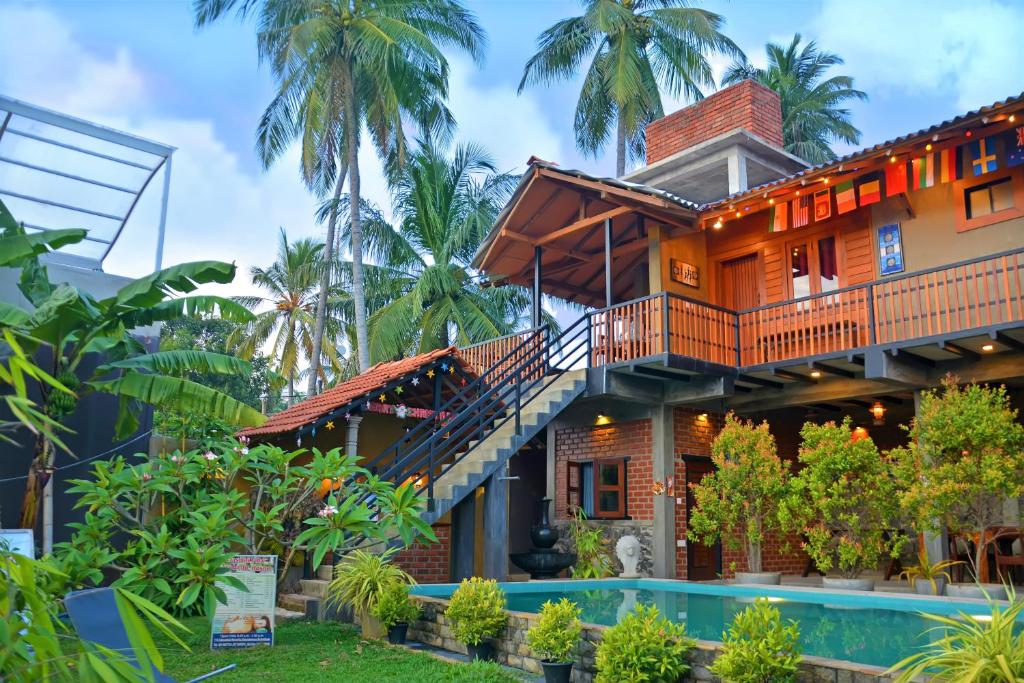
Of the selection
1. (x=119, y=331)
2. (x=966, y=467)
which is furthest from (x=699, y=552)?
(x=119, y=331)

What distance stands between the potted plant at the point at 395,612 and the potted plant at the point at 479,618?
2.98 ft

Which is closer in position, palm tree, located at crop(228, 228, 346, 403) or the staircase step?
the staircase step

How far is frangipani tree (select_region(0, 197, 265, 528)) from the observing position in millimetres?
8438

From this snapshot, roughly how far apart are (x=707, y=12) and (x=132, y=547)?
68.3ft

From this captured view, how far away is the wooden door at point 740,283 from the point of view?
1478 centimetres

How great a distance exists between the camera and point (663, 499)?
13602 millimetres

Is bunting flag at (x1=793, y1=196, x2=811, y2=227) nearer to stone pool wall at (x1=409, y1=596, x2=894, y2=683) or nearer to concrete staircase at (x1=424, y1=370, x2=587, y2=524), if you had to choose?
concrete staircase at (x1=424, y1=370, x2=587, y2=524)

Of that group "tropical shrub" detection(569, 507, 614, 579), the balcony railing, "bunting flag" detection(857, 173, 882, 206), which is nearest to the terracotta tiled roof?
the balcony railing

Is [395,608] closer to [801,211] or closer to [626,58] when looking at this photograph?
[801,211]

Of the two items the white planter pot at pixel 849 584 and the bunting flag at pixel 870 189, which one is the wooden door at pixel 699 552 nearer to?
the white planter pot at pixel 849 584

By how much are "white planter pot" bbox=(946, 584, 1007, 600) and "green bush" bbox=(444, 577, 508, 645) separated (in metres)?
6.14

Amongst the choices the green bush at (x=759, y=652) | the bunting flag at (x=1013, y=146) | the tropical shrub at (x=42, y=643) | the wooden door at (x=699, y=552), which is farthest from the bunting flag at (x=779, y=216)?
the tropical shrub at (x=42, y=643)

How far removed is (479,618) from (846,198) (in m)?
8.50

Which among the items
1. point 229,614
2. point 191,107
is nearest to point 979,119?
point 229,614
